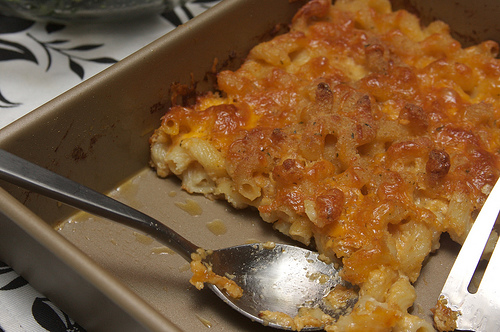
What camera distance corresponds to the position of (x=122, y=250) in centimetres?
195

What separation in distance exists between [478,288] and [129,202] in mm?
1298

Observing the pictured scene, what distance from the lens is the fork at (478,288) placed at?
66.4 inches

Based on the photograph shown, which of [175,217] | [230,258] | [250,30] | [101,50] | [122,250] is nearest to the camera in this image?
[230,258]

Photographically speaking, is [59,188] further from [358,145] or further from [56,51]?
[56,51]

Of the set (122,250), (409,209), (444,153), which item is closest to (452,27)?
(444,153)

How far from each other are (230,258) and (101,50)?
140 centimetres

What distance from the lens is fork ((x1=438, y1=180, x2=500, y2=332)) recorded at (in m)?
1.69

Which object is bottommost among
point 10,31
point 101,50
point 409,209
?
point 409,209

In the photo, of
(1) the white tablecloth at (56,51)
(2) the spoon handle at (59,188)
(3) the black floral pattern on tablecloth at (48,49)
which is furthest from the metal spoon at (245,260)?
(3) the black floral pattern on tablecloth at (48,49)

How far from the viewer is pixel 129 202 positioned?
2145 mm

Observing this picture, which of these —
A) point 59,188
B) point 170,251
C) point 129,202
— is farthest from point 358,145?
point 59,188

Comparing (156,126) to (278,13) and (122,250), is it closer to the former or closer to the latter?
(122,250)

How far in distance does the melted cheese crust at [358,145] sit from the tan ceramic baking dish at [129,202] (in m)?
0.10

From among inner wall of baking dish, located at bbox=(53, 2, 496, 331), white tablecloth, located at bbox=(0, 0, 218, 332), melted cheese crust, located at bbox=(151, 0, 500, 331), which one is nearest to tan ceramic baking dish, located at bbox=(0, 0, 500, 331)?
inner wall of baking dish, located at bbox=(53, 2, 496, 331)
